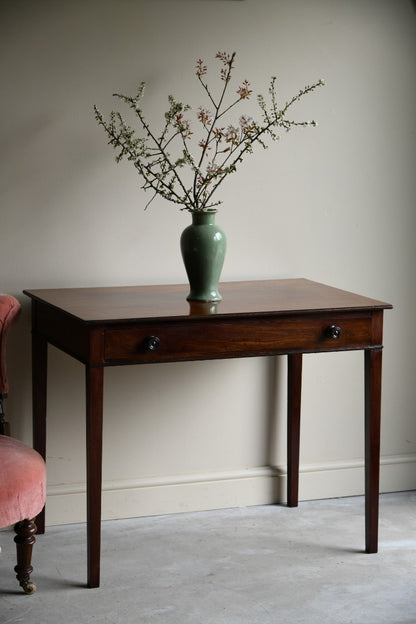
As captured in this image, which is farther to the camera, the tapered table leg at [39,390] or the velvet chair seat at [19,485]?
the tapered table leg at [39,390]

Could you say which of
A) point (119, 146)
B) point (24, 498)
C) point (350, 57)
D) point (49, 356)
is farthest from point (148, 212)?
point (24, 498)

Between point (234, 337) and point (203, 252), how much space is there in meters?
0.28

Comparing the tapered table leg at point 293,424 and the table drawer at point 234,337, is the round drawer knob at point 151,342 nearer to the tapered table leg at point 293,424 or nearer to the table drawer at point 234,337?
the table drawer at point 234,337

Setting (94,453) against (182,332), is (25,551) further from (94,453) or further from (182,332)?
(182,332)

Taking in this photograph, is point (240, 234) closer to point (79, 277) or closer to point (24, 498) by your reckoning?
point (79, 277)

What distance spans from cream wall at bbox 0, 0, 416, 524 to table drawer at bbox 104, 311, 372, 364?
0.60 meters

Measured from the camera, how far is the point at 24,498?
2.39m

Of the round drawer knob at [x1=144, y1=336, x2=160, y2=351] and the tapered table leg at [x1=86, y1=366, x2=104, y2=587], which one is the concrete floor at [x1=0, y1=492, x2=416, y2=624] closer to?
the tapered table leg at [x1=86, y1=366, x2=104, y2=587]

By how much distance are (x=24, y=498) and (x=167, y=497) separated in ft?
3.20

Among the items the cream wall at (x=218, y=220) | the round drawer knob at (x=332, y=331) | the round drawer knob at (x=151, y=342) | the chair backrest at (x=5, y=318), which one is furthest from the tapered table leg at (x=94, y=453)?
the round drawer knob at (x=332, y=331)

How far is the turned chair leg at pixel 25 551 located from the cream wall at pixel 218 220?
55cm

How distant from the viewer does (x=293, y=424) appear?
3.36m

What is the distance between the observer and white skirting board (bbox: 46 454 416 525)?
10.5 ft

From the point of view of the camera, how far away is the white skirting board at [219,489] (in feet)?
10.5
